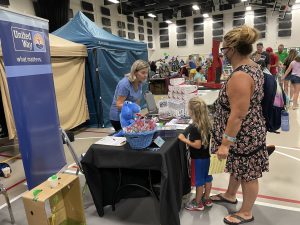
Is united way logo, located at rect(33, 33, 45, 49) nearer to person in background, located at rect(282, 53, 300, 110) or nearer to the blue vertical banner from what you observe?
the blue vertical banner


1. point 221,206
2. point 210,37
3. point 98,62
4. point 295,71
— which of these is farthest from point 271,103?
point 210,37

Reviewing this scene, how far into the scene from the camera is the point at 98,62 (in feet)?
17.2

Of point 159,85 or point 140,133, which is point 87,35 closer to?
point 140,133

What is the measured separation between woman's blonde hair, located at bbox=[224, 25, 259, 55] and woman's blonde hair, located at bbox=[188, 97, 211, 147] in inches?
21.2

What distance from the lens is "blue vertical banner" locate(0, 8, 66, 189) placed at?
2.28 m

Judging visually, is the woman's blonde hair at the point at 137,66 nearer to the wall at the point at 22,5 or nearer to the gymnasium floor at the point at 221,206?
the gymnasium floor at the point at 221,206

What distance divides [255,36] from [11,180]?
3226 mm

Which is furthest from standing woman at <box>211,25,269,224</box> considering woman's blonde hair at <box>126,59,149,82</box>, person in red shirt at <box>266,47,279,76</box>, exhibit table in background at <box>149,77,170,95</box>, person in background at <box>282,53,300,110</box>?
exhibit table in background at <box>149,77,170,95</box>

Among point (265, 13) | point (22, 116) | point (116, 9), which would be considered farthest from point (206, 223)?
point (265, 13)

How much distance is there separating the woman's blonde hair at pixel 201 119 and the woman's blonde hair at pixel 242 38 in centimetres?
54

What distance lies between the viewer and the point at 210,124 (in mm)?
2035

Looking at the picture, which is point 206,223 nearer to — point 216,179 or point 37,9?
point 216,179

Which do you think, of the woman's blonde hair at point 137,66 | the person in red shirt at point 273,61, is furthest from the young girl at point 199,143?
the person in red shirt at point 273,61

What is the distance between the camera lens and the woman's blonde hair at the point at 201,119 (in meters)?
1.97
